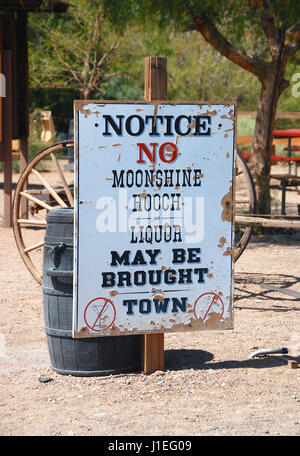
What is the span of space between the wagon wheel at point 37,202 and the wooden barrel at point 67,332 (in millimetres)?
1308

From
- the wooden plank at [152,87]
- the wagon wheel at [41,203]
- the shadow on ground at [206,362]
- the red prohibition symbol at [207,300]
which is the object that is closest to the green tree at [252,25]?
the wagon wheel at [41,203]

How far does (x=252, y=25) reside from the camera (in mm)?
9555

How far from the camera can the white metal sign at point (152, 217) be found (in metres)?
4.25

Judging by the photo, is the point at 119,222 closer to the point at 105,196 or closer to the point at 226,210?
the point at 105,196

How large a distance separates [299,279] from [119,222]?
11.1 feet

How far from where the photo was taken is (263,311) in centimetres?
614

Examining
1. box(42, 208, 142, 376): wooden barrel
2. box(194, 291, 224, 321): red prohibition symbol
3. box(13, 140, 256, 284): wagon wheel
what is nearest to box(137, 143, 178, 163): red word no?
box(42, 208, 142, 376): wooden barrel

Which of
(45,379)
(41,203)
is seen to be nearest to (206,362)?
(45,379)

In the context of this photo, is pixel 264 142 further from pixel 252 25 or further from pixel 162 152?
pixel 162 152

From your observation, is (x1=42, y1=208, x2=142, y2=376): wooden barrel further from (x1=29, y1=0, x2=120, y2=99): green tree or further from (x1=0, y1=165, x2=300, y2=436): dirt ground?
(x1=29, y1=0, x2=120, y2=99): green tree

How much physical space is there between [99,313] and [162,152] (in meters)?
0.92

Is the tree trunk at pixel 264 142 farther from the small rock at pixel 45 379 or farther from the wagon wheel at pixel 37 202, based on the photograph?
the small rock at pixel 45 379

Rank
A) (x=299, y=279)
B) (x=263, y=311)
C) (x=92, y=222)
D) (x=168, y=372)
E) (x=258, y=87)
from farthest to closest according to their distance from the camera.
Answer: (x=258, y=87) → (x=299, y=279) → (x=263, y=311) → (x=168, y=372) → (x=92, y=222)
